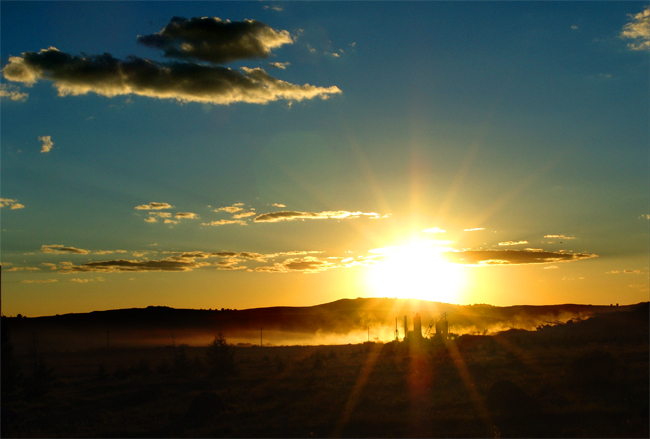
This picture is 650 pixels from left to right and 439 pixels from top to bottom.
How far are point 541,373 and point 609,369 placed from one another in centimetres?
413

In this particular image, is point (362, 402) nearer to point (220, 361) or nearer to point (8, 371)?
point (220, 361)

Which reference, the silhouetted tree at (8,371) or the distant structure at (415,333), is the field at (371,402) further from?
the distant structure at (415,333)

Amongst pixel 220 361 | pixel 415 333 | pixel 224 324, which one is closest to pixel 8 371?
pixel 220 361

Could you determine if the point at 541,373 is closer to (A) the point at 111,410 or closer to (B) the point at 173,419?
(B) the point at 173,419

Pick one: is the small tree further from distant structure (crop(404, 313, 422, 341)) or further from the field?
distant structure (crop(404, 313, 422, 341))

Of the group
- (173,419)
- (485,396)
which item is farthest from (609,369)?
(173,419)

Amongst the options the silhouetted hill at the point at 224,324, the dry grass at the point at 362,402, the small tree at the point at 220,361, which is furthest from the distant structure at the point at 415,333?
the silhouetted hill at the point at 224,324

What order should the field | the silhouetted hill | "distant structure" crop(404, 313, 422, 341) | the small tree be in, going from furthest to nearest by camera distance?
the silhouetted hill < "distant structure" crop(404, 313, 422, 341) < the small tree < the field

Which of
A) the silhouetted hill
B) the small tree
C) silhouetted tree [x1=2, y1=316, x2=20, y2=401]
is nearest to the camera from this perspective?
silhouetted tree [x1=2, y1=316, x2=20, y2=401]

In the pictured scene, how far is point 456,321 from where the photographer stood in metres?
169

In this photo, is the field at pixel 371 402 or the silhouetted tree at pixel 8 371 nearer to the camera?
the field at pixel 371 402

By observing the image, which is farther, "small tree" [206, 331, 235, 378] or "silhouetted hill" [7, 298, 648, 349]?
"silhouetted hill" [7, 298, 648, 349]

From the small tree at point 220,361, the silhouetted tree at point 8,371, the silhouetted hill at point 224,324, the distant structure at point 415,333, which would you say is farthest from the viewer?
the silhouetted hill at point 224,324

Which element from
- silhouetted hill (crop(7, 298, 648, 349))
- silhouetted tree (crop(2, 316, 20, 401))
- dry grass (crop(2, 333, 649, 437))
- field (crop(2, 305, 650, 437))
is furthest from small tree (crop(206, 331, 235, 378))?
silhouetted hill (crop(7, 298, 648, 349))
